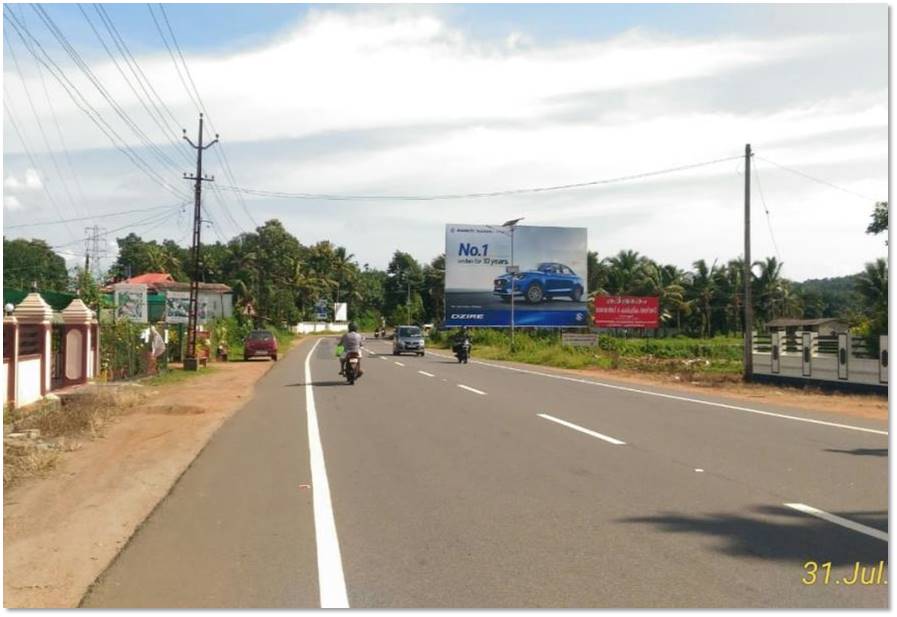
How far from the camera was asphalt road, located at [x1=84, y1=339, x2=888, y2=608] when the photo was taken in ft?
18.5

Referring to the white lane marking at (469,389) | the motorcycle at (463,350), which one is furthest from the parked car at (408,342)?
the white lane marking at (469,389)

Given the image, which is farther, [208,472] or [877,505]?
[208,472]

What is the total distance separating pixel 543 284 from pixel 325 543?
5110 cm

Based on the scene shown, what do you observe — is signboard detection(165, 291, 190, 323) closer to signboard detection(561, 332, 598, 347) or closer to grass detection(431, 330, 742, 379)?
grass detection(431, 330, 742, 379)

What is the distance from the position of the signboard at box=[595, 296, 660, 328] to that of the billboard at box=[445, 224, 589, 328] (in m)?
2.18

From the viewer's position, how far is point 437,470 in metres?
10.1

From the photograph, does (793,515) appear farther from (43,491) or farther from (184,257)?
(184,257)

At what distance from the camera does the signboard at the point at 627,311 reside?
A: 183 ft

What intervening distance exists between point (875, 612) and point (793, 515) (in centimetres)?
236

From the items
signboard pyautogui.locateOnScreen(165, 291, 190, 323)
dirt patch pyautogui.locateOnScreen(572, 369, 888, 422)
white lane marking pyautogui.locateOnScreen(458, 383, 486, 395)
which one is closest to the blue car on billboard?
signboard pyautogui.locateOnScreen(165, 291, 190, 323)

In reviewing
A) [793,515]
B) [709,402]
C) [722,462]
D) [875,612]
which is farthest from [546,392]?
[875,612]

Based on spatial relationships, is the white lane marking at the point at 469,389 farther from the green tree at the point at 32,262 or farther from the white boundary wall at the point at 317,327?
the white boundary wall at the point at 317,327

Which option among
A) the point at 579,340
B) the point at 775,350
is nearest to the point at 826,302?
the point at 579,340

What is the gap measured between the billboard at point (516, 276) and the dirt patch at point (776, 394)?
902 inches
